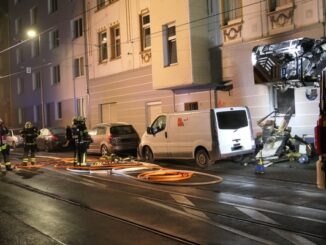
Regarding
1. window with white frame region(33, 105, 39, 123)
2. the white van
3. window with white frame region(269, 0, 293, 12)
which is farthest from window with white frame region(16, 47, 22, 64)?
window with white frame region(269, 0, 293, 12)

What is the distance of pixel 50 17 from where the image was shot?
34969mm

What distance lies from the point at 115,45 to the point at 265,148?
45.8 ft

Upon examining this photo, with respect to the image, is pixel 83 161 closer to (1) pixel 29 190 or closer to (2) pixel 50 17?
(1) pixel 29 190

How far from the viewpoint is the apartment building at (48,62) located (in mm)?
31500

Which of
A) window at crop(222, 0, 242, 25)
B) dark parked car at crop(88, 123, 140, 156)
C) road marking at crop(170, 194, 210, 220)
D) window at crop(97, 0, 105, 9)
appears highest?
window at crop(97, 0, 105, 9)

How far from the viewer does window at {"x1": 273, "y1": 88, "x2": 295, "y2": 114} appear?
17.4 meters

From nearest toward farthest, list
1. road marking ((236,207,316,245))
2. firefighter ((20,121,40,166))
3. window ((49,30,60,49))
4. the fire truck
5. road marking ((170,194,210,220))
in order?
road marking ((236,207,316,245)) → road marking ((170,194,210,220)) → the fire truck → firefighter ((20,121,40,166)) → window ((49,30,60,49))

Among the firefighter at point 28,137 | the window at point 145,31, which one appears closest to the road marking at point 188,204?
the firefighter at point 28,137

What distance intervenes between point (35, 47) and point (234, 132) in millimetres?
26949

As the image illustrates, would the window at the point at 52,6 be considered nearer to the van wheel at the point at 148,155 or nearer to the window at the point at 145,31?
the window at the point at 145,31

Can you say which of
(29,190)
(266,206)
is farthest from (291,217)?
(29,190)

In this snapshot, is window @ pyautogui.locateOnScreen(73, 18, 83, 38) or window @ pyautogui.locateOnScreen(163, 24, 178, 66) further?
window @ pyautogui.locateOnScreen(73, 18, 83, 38)

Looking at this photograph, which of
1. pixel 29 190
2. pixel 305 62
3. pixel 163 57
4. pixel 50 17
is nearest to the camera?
pixel 29 190

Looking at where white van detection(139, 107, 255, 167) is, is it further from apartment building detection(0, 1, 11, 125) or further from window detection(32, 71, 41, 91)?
apartment building detection(0, 1, 11, 125)
